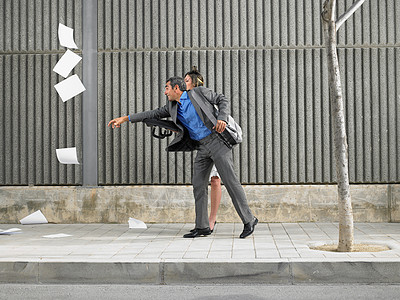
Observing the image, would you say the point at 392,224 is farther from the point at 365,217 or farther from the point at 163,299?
the point at 163,299

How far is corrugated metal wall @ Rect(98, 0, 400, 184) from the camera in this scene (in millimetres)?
8453

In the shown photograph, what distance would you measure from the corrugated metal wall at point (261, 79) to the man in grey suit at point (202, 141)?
1580 mm

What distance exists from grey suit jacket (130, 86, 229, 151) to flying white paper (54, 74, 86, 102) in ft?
6.58

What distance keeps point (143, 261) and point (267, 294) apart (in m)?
1.16

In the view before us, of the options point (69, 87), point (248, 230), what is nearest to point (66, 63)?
point (69, 87)

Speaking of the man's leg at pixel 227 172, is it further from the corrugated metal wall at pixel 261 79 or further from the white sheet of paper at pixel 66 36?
the white sheet of paper at pixel 66 36

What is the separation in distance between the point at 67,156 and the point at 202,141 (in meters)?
2.66

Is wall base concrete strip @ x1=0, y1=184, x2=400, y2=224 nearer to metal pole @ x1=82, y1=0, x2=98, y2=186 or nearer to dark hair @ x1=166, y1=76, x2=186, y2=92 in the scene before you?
metal pole @ x1=82, y1=0, x2=98, y2=186

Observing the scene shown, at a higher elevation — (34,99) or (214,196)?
(34,99)

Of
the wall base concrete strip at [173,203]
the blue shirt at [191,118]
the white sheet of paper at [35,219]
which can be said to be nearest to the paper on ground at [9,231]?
the white sheet of paper at [35,219]

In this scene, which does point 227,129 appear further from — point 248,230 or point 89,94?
point 89,94

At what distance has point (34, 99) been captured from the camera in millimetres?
8797

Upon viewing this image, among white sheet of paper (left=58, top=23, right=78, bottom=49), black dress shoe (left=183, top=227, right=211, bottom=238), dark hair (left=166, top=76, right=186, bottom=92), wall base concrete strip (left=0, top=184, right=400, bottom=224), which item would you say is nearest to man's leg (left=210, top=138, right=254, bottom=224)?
black dress shoe (left=183, top=227, right=211, bottom=238)

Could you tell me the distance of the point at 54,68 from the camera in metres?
8.71
